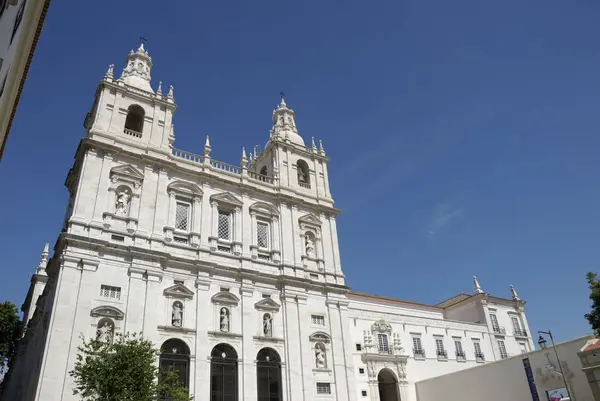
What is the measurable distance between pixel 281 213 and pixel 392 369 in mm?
13750

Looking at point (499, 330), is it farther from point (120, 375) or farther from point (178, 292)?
point (120, 375)

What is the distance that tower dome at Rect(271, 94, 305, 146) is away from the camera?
37.6 meters

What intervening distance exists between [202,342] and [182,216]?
7.88m

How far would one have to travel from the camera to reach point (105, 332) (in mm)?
22266

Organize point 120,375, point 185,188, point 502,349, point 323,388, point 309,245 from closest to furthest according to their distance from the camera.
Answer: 1. point 120,375
2. point 323,388
3. point 185,188
4. point 309,245
5. point 502,349

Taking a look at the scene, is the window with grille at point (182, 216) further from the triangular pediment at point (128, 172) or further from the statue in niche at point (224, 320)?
the statue in niche at point (224, 320)

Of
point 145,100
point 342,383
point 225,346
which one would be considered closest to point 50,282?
point 225,346

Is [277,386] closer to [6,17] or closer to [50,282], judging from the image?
[50,282]

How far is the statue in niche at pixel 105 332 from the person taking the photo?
21953 mm

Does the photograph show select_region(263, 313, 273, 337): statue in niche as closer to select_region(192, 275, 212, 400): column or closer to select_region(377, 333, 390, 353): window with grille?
select_region(192, 275, 212, 400): column

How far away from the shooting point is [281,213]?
31781 mm

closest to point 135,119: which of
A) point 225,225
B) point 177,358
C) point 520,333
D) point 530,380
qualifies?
point 225,225

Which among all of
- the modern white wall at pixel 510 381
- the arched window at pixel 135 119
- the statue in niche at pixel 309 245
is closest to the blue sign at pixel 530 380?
the modern white wall at pixel 510 381

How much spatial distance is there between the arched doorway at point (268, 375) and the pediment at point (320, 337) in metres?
2.72
